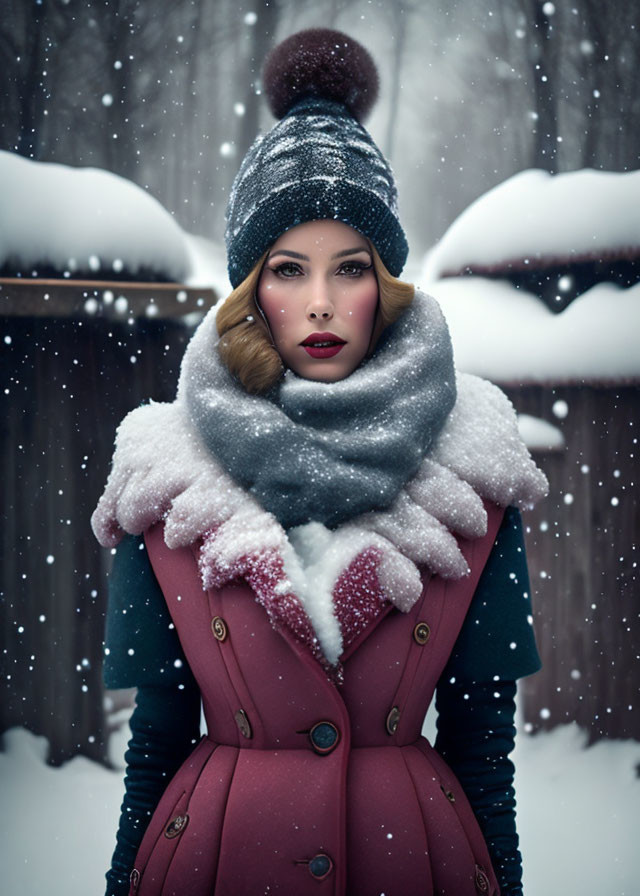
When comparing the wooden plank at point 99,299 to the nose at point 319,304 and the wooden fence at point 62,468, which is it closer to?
the wooden fence at point 62,468

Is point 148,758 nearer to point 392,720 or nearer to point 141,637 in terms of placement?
point 141,637

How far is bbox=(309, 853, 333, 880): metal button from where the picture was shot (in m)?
0.78

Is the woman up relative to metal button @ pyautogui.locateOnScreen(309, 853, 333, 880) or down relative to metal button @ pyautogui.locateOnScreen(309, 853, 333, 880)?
up

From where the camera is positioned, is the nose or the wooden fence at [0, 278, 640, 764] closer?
the nose

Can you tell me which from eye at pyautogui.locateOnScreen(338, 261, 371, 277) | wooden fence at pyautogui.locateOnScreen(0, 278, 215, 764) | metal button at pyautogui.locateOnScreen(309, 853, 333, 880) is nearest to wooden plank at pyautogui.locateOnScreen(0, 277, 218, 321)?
wooden fence at pyautogui.locateOnScreen(0, 278, 215, 764)

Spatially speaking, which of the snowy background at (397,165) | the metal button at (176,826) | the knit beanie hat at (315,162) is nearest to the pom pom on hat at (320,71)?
the knit beanie hat at (315,162)

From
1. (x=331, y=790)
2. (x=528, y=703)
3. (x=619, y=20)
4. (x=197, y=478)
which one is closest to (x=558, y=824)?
(x=528, y=703)

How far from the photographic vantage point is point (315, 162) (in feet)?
3.06

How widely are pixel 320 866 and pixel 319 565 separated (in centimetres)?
28

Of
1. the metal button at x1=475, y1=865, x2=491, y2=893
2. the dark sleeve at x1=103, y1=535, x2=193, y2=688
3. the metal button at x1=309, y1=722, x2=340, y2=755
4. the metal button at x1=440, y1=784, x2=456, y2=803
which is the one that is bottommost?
the metal button at x1=475, y1=865, x2=491, y2=893

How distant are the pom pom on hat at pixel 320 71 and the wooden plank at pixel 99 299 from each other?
19.8 inches

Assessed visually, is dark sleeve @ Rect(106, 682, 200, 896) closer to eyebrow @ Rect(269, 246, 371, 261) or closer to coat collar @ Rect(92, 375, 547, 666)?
coat collar @ Rect(92, 375, 547, 666)

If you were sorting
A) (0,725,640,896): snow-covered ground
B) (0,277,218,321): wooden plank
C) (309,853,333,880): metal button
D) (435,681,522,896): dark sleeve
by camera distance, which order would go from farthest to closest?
(0,277,218,321): wooden plank
(0,725,640,896): snow-covered ground
(435,681,522,896): dark sleeve
(309,853,333,880): metal button

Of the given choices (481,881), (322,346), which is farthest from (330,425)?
(481,881)
